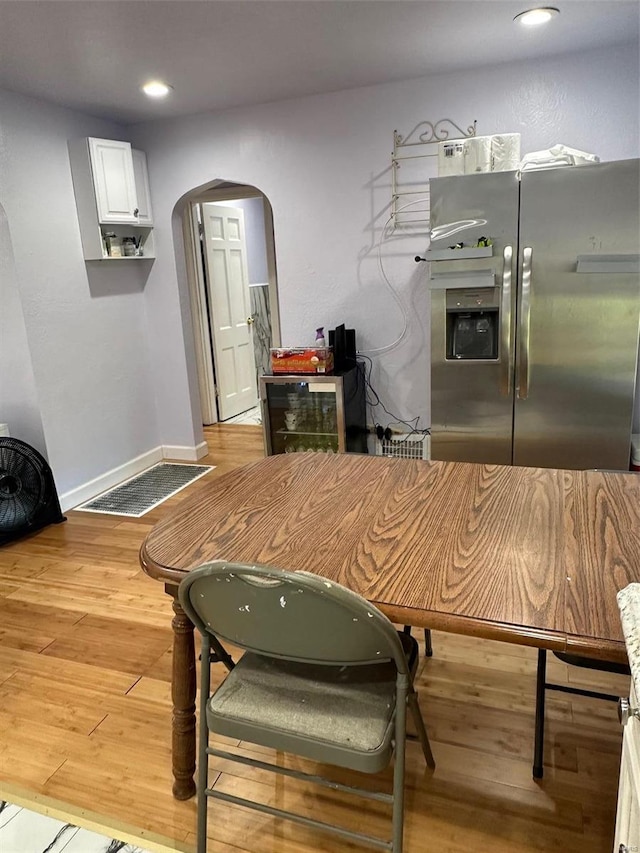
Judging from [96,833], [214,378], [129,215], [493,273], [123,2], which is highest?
[123,2]

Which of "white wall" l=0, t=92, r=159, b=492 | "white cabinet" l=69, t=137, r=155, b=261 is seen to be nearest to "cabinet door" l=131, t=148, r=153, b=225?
"white cabinet" l=69, t=137, r=155, b=261

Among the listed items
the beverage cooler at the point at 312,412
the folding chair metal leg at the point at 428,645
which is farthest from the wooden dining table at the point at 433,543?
the beverage cooler at the point at 312,412

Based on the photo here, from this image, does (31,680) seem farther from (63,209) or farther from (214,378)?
(214,378)

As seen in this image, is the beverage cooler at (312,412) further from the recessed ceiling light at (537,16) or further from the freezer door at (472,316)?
the recessed ceiling light at (537,16)

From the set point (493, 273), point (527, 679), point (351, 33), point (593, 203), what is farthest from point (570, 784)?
point (351, 33)

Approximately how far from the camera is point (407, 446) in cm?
395

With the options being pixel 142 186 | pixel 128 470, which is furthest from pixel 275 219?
pixel 128 470

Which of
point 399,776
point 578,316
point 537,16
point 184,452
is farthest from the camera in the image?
point 184,452

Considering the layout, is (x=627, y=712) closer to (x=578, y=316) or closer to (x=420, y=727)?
(x=420, y=727)

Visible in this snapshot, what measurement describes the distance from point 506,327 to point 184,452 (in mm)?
2790

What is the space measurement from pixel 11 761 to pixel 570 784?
1.70 meters

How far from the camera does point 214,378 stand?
567cm

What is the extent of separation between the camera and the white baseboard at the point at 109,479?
3846 mm

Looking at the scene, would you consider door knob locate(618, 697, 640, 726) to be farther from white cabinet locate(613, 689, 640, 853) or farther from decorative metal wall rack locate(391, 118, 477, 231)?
decorative metal wall rack locate(391, 118, 477, 231)
